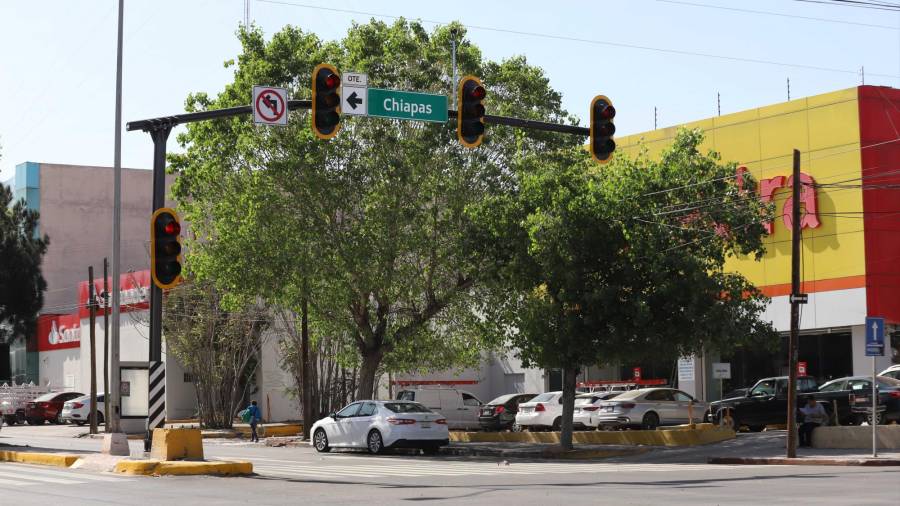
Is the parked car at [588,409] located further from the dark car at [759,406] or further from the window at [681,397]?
the dark car at [759,406]

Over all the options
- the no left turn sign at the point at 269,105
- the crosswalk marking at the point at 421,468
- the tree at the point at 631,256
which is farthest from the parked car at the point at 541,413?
the no left turn sign at the point at 269,105

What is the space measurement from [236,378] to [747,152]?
2274cm

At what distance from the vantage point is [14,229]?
5328 cm

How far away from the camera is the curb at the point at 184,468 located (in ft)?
70.0

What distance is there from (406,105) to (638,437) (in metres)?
17.4

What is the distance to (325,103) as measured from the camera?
60.0ft

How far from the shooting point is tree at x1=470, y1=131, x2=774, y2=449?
2980cm

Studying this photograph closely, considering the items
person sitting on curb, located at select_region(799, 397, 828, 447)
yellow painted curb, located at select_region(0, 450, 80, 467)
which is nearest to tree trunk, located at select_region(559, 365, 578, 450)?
person sitting on curb, located at select_region(799, 397, 828, 447)

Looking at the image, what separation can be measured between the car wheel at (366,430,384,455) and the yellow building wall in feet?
64.3

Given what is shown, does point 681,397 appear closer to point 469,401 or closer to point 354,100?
point 469,401

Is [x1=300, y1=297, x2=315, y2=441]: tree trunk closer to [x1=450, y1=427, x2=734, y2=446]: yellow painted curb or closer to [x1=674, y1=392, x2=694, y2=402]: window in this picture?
[x1=450, y1=427, x2=734, y2=446]: yellow painted curb

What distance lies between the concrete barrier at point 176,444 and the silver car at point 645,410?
1796cm

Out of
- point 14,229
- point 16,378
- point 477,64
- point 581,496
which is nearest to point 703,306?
point 477,64

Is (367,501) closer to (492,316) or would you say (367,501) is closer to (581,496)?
(581,496)
